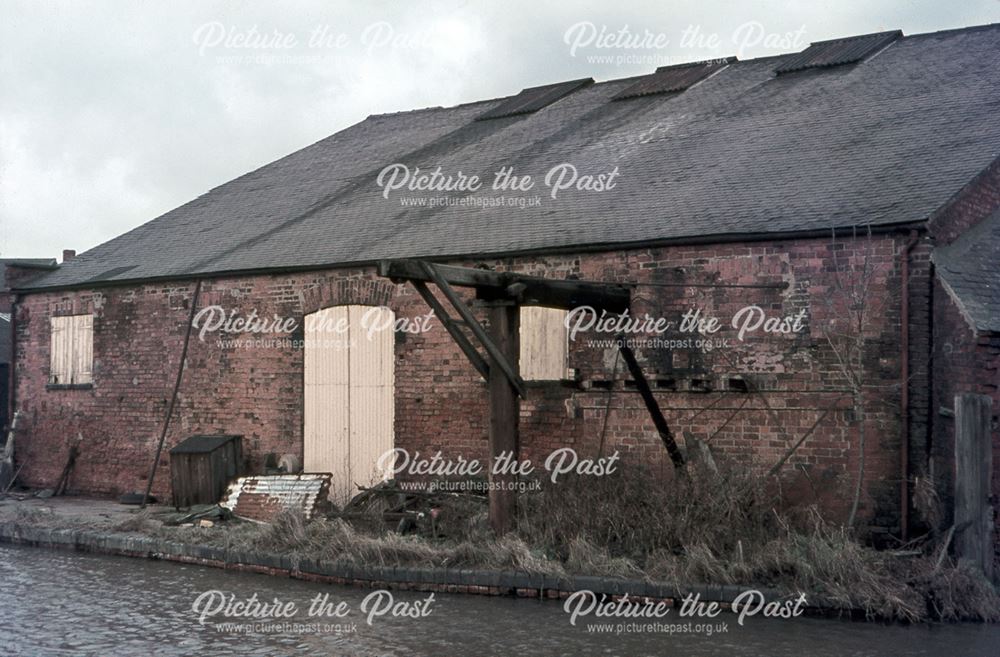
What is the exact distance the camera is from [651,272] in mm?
13297

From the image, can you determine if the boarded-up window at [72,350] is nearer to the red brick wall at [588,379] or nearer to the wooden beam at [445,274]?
the red brick wall at [588,379]

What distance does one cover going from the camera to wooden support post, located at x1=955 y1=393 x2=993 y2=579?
10.3 m

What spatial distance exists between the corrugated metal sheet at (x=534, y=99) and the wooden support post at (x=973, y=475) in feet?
42.1

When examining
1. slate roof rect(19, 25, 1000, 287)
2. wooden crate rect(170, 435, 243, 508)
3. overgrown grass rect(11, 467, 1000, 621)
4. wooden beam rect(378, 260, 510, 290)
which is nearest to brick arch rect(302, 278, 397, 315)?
slate roof rect(19, 25, 1000, 287)

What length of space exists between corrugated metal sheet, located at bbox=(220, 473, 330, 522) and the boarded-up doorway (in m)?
0.87

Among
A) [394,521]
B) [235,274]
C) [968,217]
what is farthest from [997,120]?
[235,274]

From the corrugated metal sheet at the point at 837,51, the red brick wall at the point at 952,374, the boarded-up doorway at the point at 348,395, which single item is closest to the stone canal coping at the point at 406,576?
the red brick wall at the point at 952,374

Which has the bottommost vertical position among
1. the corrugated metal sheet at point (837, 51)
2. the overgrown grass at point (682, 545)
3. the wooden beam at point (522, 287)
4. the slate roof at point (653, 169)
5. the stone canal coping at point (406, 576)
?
the stone canal coping at point (406, 576)

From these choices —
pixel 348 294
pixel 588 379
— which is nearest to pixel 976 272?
pixel 588 379

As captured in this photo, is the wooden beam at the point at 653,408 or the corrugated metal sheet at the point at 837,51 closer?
the wooden beam at the point at 653,408

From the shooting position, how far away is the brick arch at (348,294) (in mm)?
15695

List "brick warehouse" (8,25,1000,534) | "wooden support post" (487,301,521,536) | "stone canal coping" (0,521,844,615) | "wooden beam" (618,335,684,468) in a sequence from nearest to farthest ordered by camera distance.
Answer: "stone canal coping" (0,521,844,615) → "wooden support post" (487,301,521,536) → "brick warehouse" (8,25,1000,534) → "wooden beam" (618,335,684,468)

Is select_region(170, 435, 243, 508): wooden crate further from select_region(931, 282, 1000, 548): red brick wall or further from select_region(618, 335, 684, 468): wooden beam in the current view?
select_region(931, 282, 1000, 548): red brick wall

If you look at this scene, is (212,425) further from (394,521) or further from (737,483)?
(737,483)
